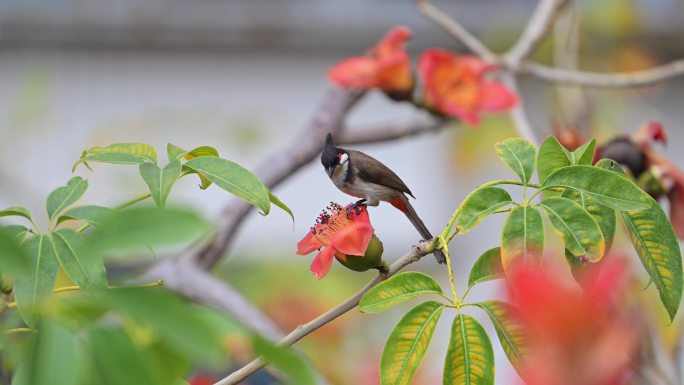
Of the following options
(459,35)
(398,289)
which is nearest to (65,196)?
(398,289)

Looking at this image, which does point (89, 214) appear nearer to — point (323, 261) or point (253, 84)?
point (323, 261)

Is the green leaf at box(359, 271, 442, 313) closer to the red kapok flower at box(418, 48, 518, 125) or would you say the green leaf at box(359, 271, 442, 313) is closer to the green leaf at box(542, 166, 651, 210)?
the green leaf at box(542, 166, 651, 210)

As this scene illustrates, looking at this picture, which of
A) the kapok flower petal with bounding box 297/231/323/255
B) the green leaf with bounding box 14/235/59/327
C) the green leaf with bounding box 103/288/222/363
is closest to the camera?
the green leaf with bounding box 103/288/222/363

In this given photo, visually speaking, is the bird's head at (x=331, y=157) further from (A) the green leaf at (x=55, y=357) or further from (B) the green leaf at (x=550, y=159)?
(A) the green leaf at (x=55, y=357)

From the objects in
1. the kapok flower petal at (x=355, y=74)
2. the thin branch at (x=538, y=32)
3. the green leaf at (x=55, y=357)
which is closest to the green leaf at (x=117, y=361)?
the green leaf at (x=55, y=357)

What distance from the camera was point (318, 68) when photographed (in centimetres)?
322

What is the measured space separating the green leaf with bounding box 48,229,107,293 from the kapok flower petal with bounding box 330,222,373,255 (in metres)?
0.11

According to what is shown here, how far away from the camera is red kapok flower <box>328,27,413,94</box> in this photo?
2.68 ft

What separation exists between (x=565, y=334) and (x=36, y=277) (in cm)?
21

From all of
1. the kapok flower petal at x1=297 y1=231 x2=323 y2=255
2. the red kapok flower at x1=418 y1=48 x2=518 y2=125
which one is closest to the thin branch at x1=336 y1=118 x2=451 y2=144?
the red kapok flower at x1=418 y1=48 x2=518 y2=125

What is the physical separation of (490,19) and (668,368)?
255 centimetres

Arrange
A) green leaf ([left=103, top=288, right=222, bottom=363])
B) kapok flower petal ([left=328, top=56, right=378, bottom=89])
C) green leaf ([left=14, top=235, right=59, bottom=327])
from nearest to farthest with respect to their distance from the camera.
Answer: green leaf ([left=103, top=288, right=222, bottom=363]) < green leaf ([left=14, top=235, right=59, bottom=327]) < kapok flower petal ([left=328, top=56, right=378, bottom=89])

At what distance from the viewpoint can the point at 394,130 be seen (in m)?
0.87

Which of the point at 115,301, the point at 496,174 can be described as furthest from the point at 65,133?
the point at 115,301
